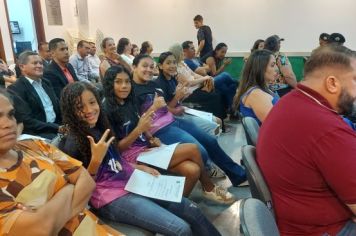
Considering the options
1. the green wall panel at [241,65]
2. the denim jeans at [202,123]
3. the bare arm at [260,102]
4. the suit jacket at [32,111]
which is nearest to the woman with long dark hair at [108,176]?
the bare arm at [260,102]

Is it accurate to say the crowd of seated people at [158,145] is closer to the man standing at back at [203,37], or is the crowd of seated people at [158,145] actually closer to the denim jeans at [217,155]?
the denim jeans at [217,155]

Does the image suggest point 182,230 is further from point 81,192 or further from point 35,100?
point 35,100

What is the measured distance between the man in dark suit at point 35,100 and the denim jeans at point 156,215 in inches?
47.3

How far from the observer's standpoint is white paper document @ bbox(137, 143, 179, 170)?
6.25ft

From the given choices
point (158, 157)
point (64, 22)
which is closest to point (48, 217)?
point (158, 157)

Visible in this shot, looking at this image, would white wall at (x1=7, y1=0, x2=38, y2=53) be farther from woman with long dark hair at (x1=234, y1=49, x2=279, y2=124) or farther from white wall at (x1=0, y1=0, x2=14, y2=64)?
woman with long dark hair at (x1=234, y1=49, x2=279, y2=124)

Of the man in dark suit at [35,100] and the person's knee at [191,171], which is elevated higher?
the man in dark suit at [35,100]

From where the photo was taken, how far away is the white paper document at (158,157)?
6.25 feet

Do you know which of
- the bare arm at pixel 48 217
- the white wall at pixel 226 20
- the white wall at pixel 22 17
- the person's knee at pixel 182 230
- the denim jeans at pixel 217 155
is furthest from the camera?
the white wall at pixel 22 17

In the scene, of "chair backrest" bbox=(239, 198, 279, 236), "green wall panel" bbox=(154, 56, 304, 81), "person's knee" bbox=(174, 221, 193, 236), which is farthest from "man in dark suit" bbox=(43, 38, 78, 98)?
"green wall panel" bbox=(154, 56, 304, 81)

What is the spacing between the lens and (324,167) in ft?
3.41

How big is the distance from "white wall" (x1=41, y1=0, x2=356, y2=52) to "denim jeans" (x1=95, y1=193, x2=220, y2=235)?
548cm

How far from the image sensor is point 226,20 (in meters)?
6.54

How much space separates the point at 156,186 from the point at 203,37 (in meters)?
4.93
